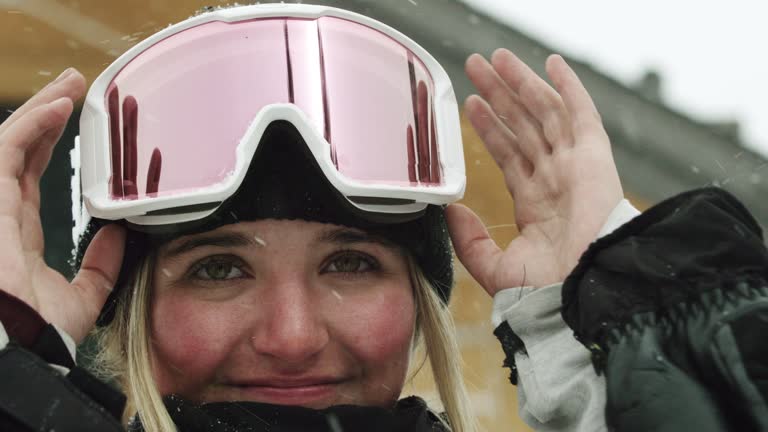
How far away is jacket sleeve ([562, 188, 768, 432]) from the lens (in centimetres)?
183

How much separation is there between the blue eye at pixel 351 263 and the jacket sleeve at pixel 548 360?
357 millimetres

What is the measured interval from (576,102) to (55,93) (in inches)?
52.1

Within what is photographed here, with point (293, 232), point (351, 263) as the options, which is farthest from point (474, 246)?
point (293, 232)

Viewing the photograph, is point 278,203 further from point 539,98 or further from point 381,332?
point 539,98

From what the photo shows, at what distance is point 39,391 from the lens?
1811 millimetres

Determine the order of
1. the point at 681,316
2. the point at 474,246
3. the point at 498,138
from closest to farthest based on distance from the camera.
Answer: the point at 681,316 → the point at 474,246 → the point at 498,138

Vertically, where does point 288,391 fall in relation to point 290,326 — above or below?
below

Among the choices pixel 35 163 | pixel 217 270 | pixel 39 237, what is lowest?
pixel 217 270

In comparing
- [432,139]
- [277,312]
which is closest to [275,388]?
[277,312]

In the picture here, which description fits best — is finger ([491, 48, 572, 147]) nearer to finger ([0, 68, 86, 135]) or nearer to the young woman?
the young woman

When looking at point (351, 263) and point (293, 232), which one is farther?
point (351, 263)

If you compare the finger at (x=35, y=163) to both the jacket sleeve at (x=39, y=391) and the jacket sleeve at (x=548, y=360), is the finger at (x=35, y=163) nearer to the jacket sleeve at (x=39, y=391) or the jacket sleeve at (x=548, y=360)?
the jacket sleeve at (x=39, y=391)

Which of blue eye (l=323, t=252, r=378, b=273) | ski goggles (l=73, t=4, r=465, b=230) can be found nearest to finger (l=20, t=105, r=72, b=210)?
ski goggles (l=73, t=4, r=465, b=230)

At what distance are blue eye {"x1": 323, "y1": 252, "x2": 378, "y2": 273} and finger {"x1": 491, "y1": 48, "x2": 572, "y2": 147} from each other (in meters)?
0.59
